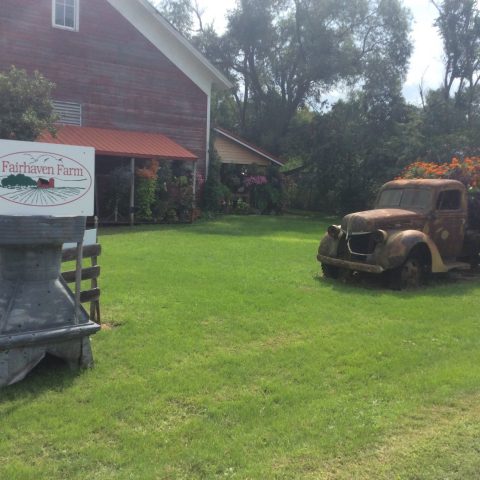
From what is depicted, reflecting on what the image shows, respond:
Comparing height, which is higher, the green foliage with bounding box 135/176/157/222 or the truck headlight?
the green foliage with bounding box 135/176/157/222

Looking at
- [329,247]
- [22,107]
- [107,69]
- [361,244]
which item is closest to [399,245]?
A: [361,244]

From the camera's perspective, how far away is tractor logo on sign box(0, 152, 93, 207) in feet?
15.3

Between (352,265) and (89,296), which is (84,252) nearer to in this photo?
(89,296)

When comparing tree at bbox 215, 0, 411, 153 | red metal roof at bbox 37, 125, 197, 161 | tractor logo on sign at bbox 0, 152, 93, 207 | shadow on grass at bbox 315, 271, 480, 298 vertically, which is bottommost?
shadow on grass at bbox 315, 271, 480, 298

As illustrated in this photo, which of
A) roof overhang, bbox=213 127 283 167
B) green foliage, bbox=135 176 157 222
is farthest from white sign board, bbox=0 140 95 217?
roof overhang, bbox=213 127 283 167

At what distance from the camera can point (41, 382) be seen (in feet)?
15.4

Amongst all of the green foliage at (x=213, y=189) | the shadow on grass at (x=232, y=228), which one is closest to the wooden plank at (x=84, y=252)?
the shadow on grass at (x=232, y=228)

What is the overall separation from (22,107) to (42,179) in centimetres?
1138

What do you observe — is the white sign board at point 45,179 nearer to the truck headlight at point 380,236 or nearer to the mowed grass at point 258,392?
the mowed grass at point 258,392

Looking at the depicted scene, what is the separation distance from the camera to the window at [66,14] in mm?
19344

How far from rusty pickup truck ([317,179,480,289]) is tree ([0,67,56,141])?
30.3 ft

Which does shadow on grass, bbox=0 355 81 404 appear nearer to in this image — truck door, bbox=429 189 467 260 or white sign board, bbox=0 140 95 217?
white sign board, bbox=0 140 95 217

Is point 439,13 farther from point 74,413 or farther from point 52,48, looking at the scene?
point 74,413

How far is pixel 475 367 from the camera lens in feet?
17.6
